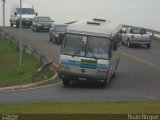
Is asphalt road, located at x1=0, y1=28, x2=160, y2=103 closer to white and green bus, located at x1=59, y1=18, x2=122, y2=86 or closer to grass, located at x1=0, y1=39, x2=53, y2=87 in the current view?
white and green bus, located at x1=59, y1=18, x2=122, y2=86

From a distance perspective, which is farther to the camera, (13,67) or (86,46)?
(13,67)

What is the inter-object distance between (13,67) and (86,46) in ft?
36.3

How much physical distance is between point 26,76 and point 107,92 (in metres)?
6.84

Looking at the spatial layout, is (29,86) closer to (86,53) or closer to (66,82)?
(66,82)

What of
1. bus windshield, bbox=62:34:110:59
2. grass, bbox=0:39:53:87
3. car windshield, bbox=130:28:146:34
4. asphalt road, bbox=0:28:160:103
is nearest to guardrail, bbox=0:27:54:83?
grass, bbox=0:39:53:87

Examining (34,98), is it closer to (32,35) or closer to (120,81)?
(120,81)

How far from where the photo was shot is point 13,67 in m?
35.0

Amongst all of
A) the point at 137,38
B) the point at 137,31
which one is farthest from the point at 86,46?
the point at 137,31

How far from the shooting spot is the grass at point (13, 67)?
28531mm

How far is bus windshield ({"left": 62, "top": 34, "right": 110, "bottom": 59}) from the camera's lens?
978 inches

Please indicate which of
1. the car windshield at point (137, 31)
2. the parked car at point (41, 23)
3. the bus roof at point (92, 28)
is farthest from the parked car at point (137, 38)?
the bus roof at point (92, 28)

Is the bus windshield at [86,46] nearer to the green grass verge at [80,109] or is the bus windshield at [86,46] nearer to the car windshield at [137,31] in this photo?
the green grass verge at [80,109]

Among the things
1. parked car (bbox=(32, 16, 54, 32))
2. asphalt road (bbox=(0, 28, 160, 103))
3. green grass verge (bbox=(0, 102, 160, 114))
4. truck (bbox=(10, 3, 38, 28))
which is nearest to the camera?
green grass verge (bbox=(0, 102, 160, 114))

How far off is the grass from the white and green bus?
10.6ft
